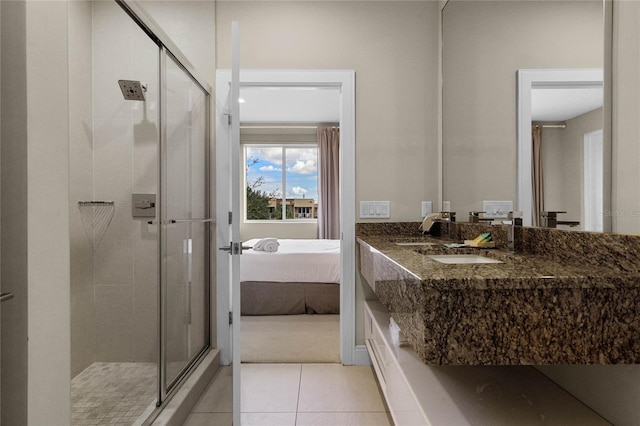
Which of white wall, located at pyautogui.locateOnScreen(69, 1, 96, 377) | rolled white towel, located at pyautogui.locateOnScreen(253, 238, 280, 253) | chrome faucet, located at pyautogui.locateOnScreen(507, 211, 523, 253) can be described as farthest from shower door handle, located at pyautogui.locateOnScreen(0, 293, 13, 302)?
rolled white towel, located at pyautogui.locateOnScreen(253, 238, 280, 253)

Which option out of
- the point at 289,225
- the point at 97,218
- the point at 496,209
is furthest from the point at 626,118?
the point at 289,225

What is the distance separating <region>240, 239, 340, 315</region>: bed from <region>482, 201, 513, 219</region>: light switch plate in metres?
1.98

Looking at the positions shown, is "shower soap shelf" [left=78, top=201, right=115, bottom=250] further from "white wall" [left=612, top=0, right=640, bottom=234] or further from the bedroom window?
the bedroom window

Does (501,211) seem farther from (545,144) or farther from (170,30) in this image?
(170,30)

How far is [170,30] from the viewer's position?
6.96 feet

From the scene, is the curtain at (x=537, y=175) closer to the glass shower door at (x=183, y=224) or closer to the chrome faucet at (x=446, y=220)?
the chrome faucet at (x=446, y=220)

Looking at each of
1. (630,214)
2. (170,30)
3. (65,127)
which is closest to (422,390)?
(630,214)

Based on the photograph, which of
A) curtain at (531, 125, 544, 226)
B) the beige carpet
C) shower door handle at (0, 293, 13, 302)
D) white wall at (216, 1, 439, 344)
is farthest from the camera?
the beige carpet

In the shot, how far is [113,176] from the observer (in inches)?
82.9

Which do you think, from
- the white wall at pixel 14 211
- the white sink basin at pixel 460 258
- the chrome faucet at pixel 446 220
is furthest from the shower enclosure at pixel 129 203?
the chrome faucet at pixel 446 220

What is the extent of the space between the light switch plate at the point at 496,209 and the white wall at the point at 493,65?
0.11ft

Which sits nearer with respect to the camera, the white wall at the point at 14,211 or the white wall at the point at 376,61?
the white wall at the point at 14,211

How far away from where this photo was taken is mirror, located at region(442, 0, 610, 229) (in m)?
1.18

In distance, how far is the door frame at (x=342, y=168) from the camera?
2381mm
